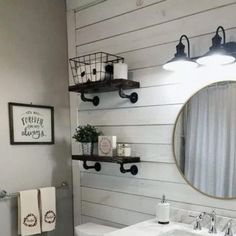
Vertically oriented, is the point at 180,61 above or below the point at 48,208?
above

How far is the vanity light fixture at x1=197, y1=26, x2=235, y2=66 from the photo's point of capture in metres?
1.47

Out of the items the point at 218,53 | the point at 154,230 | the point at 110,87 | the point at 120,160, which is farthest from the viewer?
the point at 110,87

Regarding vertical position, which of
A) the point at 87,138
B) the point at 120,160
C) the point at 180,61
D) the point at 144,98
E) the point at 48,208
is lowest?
the point at 48,208

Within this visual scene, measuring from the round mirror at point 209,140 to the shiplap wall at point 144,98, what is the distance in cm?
5

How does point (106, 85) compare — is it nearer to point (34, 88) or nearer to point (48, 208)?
point (34, 88)

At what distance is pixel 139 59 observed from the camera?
1982 mm

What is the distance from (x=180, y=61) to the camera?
162cm

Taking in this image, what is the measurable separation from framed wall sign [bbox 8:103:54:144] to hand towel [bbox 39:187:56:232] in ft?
1.11

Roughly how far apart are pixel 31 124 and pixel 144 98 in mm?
776

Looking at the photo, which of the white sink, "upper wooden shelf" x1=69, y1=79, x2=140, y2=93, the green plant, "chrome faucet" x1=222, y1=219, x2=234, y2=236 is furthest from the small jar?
"chrome faucet" x1=222, y1=219, x2=234, y2=236

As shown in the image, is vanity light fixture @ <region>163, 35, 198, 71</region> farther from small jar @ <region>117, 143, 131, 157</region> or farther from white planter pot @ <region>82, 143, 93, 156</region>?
white planter pot @ <region>82, 143, 93, 156</region>

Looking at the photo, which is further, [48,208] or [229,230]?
[48,208]

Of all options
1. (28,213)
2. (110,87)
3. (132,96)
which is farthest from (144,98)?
(28,213)

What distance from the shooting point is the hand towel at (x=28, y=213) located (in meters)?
1.95
